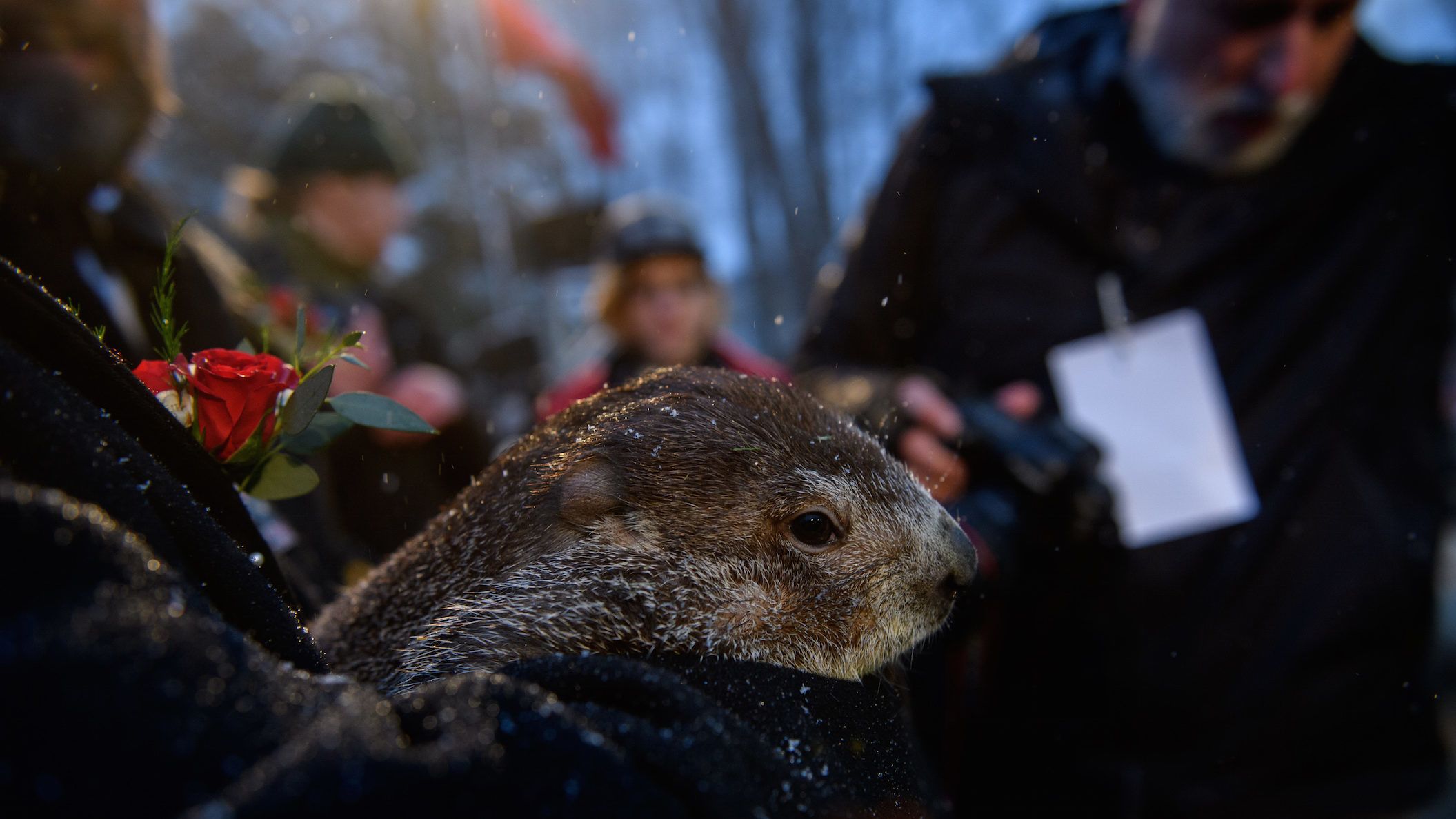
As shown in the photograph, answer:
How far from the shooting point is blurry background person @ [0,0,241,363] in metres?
1.28

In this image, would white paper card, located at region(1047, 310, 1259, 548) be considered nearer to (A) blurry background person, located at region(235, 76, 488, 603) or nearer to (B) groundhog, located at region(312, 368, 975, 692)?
(B) groundhog, located at region(312, 368, 975, 692)

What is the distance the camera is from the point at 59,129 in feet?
4.78

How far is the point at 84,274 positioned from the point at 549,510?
1065 mm

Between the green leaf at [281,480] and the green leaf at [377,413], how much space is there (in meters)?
0.15

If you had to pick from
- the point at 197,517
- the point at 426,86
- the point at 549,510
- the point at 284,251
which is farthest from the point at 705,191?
the point at 197,517

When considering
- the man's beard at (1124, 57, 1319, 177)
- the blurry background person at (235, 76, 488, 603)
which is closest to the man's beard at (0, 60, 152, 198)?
the blurry background person at (235, 76, 488, 603)

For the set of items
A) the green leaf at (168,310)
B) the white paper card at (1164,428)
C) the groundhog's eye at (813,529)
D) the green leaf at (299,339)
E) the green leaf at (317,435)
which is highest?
the green leaf at (168,310)

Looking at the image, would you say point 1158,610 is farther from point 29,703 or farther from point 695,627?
point 29,703

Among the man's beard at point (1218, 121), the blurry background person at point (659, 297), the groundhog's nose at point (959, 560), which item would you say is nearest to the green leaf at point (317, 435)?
the groundhog's nose at point (959, 560)

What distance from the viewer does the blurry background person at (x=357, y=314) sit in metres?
1.76

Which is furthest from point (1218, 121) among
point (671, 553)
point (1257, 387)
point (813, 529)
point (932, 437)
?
point (671, 553)

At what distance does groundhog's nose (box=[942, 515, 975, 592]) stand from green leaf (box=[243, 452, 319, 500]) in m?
1.22

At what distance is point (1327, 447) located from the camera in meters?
2.65

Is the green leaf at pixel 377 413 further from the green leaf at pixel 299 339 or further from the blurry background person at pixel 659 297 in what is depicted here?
the blurry background person at pixel 659 297
